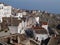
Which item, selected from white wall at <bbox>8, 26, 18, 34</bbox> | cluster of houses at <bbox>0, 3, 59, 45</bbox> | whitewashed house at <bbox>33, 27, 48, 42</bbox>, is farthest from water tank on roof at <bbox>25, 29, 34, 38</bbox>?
white wall at <bbox>8, 26, 18, 34</bbox>

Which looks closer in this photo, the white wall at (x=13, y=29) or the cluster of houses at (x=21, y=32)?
the cluster of houses at (x=21, y=32)

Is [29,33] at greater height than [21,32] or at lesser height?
greater

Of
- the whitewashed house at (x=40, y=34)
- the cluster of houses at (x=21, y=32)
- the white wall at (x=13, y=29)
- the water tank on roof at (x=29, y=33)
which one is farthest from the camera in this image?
the white wall at (x=13, y=29)

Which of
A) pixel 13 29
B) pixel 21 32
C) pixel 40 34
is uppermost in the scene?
pixel 13 29

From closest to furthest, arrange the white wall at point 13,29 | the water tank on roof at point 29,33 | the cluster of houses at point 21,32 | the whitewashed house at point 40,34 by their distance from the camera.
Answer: the cluster of houses at point 21,32 → the whitewashed house at point 40,34 → the water tank on roof at point 29,33 → the white wall at point 13,29

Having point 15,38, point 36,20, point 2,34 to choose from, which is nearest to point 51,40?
point 15,38

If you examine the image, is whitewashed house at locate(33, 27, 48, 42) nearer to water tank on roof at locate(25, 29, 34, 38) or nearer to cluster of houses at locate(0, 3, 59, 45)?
cluster of houses at locate(0, 3, 59, 45)

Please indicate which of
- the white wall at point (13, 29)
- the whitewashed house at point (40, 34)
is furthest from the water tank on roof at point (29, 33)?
the white wall at point (13, 29)

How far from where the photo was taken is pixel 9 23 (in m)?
51.1

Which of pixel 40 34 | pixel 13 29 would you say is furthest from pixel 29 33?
pixel 13 29

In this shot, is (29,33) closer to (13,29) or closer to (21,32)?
(21,32)

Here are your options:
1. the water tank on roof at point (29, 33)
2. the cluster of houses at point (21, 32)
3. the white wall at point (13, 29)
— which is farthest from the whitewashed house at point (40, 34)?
the white wall at point (13, 29)

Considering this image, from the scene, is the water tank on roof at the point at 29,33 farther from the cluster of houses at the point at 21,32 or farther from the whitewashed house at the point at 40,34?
the whitewashed house at the point at 40,34

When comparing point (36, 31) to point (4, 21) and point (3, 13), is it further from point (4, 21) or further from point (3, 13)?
point (3, 13)
